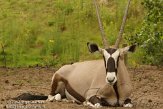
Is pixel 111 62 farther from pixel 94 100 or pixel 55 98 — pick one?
pixel 55 98

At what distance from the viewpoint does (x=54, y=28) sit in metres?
17.4

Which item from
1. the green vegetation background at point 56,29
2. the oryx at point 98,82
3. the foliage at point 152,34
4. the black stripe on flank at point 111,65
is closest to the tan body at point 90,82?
the oryx at point 98,82

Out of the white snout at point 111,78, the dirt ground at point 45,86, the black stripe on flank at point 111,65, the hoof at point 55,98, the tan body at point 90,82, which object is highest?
the black stripe on flank at point 111,65

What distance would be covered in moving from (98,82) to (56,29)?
27.2 ft

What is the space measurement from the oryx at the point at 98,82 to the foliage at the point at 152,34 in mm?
3500

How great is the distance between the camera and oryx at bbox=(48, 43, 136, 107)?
827 centimetres

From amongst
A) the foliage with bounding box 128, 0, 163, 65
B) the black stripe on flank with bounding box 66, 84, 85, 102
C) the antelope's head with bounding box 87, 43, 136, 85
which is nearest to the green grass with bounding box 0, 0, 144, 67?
the foliage with bounding box 128, 0, 163, 65

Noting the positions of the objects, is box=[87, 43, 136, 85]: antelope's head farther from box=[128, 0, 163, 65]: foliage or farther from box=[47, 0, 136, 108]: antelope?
box=[128, 0, 163, 65]: foliage

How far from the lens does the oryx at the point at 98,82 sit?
326 inches

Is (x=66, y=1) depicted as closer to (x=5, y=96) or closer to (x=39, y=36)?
(x=39, y=36)

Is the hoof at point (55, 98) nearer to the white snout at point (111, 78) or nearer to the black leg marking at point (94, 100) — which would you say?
the black leg marking at point (94, 100)

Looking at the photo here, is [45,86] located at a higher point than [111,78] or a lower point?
lower

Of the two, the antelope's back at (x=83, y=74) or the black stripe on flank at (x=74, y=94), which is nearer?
the antelope's back at (x=83, y=74)

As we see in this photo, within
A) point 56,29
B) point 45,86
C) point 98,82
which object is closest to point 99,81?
point 98,82
